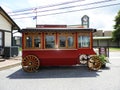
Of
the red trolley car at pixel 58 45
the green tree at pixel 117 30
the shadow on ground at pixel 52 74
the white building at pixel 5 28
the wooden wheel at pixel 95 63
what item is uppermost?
the green tree at pixel 117 30

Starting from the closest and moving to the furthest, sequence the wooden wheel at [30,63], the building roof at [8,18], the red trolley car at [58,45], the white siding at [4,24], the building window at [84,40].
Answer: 1. the wooden wheel at [30,63]
2. the red trolley car at [58,45]
3. the building window at [84,40]
4. the building roof at [8,18]
5. the white siding at [4,24]

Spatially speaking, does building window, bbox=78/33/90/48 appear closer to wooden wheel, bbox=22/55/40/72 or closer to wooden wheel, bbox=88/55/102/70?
wooden wheel, bbox=88/55/102/70

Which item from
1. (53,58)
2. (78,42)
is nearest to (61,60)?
(53,58)

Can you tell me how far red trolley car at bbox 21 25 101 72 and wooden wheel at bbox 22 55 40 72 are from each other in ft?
0.62

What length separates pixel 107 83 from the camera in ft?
34.2

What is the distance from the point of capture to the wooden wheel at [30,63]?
14.2 m

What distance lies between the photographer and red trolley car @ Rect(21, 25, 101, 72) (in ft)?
48.0

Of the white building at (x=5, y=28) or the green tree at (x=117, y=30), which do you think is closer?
the white building at (x=5, y=28)

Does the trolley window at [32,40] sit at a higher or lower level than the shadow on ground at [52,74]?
higher

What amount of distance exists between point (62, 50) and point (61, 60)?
60 centimetres

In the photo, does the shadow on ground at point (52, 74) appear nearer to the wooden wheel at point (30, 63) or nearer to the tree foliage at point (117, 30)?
the wooden wheel at point (30, 63)

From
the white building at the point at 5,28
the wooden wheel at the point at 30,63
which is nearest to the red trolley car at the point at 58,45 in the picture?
the wooden wheel at the point at 30,63

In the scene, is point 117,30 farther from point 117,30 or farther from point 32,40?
point 32,40

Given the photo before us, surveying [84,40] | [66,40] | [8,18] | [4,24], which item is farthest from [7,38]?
[84,40]
